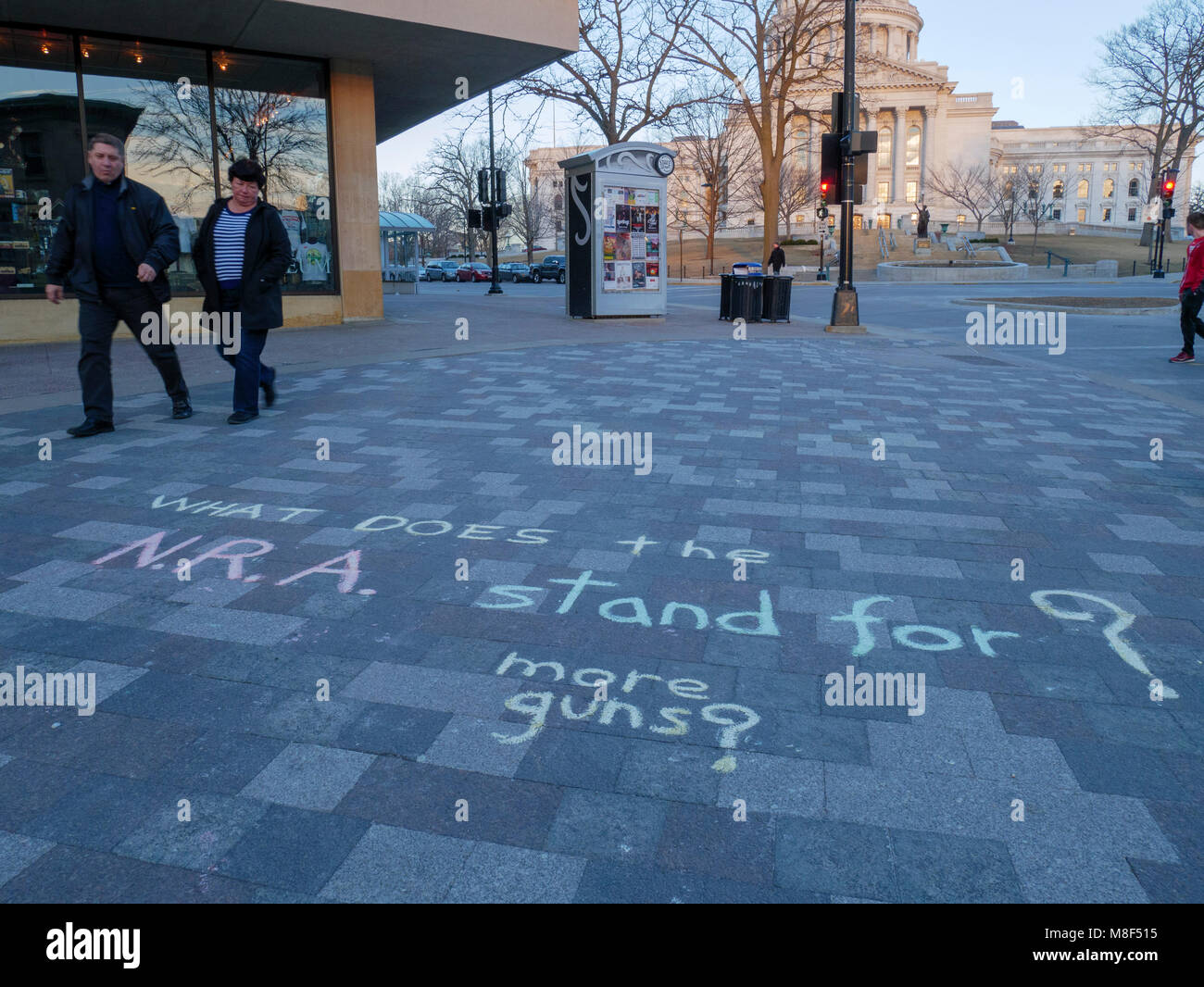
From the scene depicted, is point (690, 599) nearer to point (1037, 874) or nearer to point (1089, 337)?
point (1037, 874)

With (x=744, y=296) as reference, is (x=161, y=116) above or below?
above

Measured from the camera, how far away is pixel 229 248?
287 inches

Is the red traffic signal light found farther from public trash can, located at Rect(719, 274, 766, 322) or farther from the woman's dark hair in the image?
the woman's dark hair

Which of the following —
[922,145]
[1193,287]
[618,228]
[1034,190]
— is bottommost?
[1193,287]

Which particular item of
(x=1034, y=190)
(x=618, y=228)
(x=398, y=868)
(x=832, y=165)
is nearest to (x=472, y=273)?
(x=618, y=228)

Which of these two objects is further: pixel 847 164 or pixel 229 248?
pixel 847 164

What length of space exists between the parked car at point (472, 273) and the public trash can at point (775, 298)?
4125 cm

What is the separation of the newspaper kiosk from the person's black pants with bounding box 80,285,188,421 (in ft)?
35.9

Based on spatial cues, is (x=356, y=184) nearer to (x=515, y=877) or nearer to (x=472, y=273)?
(x=515, y=877)

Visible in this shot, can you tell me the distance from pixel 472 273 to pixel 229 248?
173 ft

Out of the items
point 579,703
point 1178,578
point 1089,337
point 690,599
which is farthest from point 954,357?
point 579,703

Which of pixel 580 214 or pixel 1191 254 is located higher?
pixel 580 214

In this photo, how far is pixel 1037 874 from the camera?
2.23 metres
